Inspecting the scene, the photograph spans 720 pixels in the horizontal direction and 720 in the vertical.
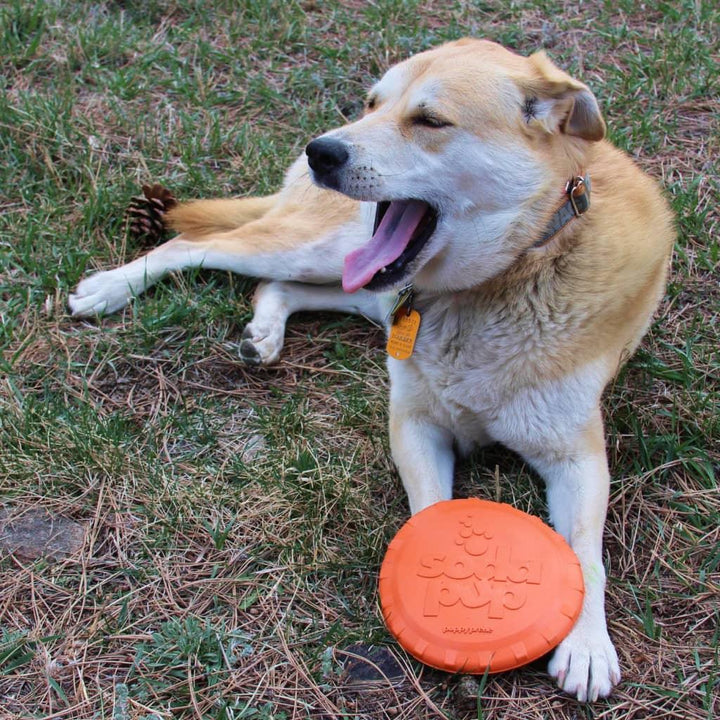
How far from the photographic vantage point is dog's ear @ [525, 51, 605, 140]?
8.20 ft

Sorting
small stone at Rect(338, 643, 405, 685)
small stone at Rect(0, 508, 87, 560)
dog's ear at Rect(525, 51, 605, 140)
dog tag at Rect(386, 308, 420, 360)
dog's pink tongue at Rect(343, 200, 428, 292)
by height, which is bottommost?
small stone at Rect(0, 508, 87, 560)

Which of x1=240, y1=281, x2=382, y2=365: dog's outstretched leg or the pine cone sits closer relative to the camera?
x1=240, y1=281, x2=382, y2=365: dog's outstretched leg

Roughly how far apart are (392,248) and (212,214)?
1.47 meters

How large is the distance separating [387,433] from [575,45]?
9.20 ft

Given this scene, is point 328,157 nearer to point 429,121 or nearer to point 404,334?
point 429,121

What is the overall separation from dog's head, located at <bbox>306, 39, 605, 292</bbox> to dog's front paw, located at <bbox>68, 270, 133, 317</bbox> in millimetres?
1374

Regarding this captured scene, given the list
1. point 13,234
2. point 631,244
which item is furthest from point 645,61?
point 13,234

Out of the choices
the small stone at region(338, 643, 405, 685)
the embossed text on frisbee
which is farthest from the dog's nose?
the small stone at region(338, 643, 405, 685)

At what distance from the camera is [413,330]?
2.80 m

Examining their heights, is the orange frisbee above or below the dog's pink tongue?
below

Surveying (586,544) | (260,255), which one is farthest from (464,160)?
(260,255)

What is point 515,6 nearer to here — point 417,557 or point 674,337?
point 674,337

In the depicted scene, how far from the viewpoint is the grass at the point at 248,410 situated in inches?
91.9

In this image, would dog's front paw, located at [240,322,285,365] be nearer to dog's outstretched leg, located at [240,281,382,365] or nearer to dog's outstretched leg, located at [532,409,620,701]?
dog's outstretched leg, located at [240,281,382,365]
